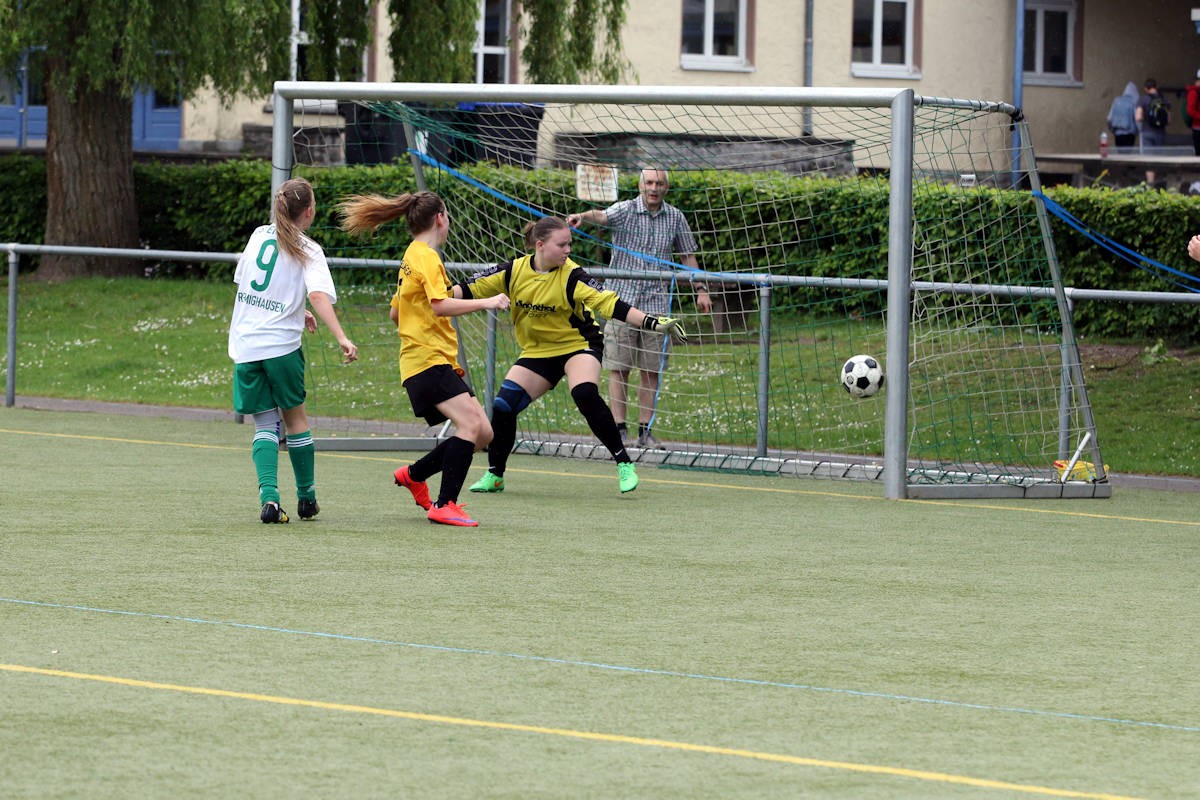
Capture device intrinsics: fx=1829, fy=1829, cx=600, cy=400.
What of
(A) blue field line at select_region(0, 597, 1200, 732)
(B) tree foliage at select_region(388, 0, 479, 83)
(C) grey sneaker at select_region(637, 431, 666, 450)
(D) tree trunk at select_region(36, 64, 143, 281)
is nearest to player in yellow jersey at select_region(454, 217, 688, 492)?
(C) grey sneaker at select_region(637, 431, 666, 450)

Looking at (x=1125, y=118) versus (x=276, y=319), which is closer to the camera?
(x=276, y=319)

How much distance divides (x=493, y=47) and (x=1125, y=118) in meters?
11.3

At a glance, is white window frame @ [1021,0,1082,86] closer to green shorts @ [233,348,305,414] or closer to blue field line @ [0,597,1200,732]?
green shorts @ [233,348,305,414]

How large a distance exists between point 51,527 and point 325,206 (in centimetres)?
750

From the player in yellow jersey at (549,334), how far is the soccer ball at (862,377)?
1854 millimetres

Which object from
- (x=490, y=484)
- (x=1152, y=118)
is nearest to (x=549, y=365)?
(x=490, y=484)

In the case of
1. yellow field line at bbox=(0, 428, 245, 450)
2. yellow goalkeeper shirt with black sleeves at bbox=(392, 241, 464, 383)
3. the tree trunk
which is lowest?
yellow field line at bbox=(0, 428, 245, 450)

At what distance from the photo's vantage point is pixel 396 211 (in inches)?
367

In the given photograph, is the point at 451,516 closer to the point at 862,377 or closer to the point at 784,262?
the point at 862,377

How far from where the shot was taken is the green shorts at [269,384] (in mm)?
8750

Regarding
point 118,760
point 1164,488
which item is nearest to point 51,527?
point 118,760

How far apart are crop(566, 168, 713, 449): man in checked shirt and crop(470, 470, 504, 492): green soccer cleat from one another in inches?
90.1

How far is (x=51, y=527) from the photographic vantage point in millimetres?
8352

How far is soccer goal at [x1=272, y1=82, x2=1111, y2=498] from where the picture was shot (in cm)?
1134
